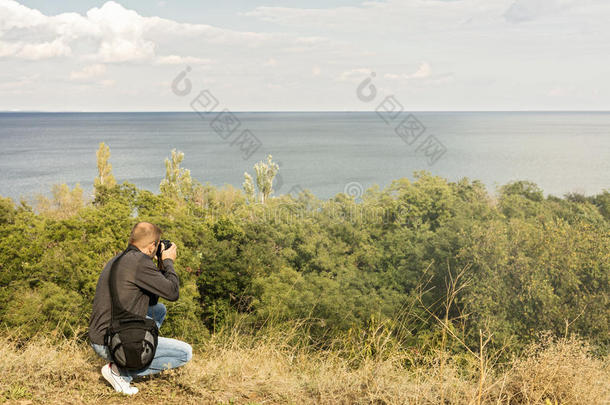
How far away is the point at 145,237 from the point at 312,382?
214 cm

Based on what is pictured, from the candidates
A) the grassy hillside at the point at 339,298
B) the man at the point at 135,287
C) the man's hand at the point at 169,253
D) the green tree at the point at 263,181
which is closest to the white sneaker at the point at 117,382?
the man at the point at 135,287

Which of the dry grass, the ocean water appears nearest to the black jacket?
the dry grass

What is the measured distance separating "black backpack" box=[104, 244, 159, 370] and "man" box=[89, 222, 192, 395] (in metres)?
0.06

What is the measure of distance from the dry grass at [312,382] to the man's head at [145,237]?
56.0 inches

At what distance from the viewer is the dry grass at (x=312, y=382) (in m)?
4.14

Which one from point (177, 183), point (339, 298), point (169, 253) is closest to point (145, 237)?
point (169, 253)

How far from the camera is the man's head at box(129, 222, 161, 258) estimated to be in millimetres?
4102

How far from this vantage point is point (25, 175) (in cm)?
9588

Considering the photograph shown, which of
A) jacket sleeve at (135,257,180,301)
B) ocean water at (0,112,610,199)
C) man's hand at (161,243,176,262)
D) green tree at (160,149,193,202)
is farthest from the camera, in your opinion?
ocean water at (0,112,610,199)

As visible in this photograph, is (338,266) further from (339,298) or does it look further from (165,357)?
(165,357)

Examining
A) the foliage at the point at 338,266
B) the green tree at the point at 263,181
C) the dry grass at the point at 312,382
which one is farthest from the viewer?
the green tree at the point at 263,181

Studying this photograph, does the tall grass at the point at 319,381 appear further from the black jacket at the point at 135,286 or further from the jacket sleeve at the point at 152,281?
the jacket sleeve at the point at 152,281

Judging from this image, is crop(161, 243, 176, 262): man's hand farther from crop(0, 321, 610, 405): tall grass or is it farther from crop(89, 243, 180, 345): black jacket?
crop(0, 321, 610, 405): tall grass

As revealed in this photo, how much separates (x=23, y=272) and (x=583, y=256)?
2716 centimetres
